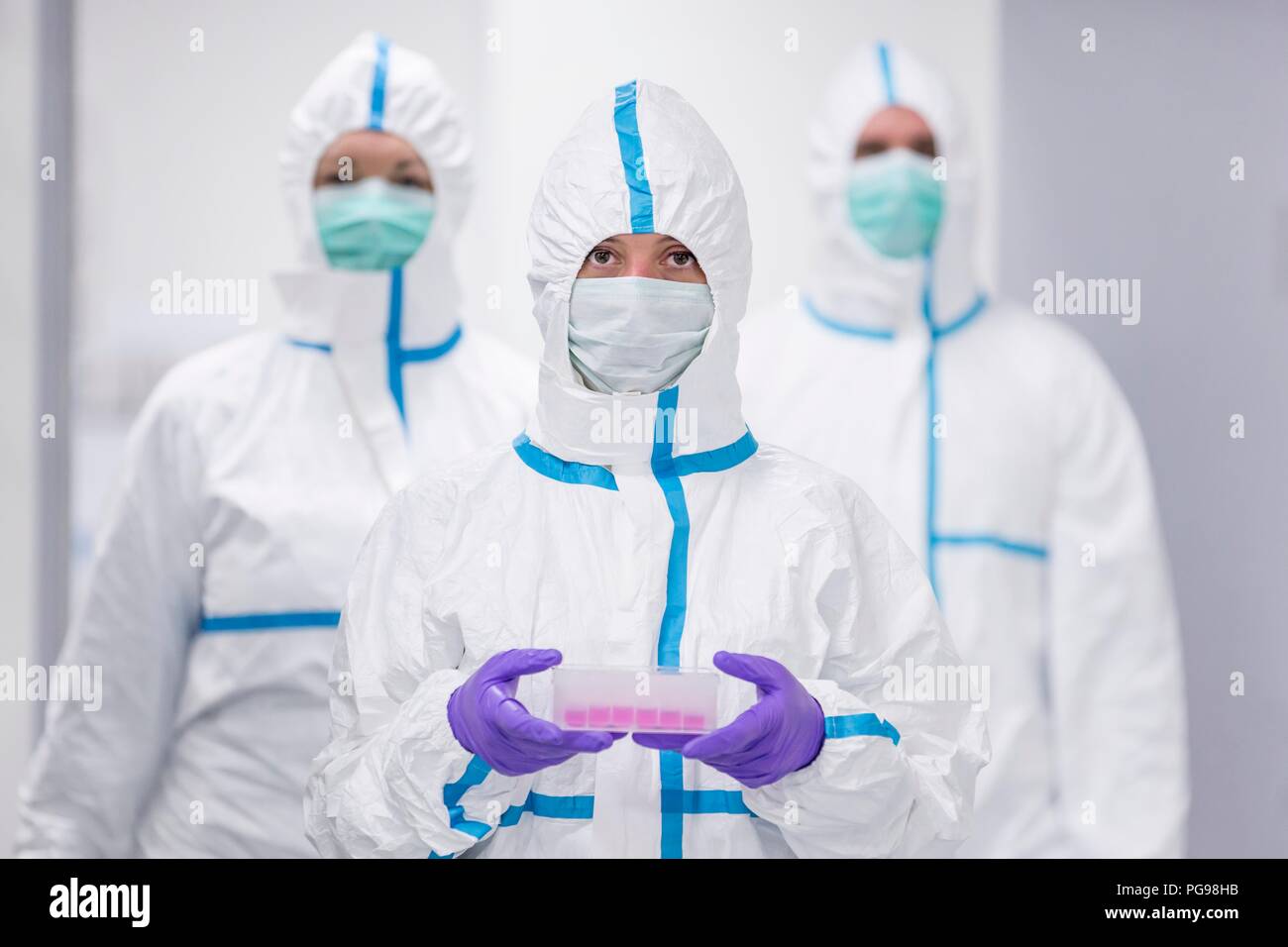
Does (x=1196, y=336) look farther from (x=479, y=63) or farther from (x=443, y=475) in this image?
(x=443, y=475)

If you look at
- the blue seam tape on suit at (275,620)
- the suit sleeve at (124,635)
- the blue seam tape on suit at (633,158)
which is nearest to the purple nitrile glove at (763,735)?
the blue seam tape on suit at (633,158)

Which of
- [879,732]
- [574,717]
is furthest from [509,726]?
[879,732]

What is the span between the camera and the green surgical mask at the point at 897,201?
7.27ft

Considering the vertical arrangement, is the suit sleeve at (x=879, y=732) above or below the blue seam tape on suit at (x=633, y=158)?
below

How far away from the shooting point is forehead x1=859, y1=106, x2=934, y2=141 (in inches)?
87.7

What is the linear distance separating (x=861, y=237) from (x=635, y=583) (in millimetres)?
1062

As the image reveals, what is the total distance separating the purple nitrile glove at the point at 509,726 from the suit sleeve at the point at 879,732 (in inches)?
7.0

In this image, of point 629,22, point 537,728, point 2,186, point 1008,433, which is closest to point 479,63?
point 629,22

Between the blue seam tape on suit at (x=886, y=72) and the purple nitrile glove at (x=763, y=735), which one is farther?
the blue seam tape on suit at (x=886, y=72)

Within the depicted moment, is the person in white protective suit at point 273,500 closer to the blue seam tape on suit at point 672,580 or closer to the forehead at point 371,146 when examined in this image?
the forehead at point 371,146

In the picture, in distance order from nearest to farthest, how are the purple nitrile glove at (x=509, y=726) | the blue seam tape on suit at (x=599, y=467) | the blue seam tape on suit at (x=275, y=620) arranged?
the purple nitrile glove at (x=509, y=726)
the blue seam tape on suit at (x=599, y=467)
the blue seam tape on suit at (x=275, y=620)

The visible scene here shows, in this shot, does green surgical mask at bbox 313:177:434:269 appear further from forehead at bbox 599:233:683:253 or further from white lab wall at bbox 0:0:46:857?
forehead at bbox 599:233:683:253

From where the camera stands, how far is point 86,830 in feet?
6.07

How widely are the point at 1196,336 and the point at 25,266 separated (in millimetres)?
1716
